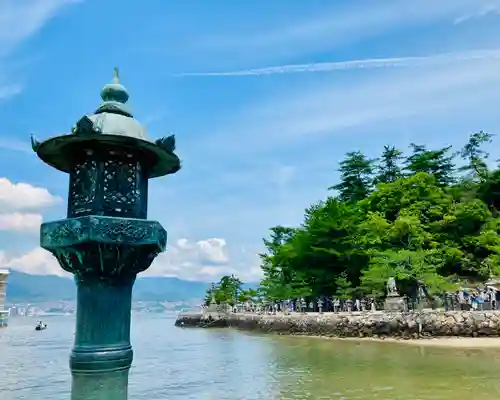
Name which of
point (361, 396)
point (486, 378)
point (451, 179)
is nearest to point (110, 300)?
point (361, 396)

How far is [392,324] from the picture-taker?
2422cm

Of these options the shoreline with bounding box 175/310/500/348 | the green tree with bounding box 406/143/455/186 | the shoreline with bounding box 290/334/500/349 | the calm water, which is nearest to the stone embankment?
the shoreline with bounding box 175/310/500/348

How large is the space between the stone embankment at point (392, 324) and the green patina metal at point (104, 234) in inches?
897

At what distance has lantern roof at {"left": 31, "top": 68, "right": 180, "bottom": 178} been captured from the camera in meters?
3.17

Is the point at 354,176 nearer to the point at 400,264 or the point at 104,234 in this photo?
the point at 400,264

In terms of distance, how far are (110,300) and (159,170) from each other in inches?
47.3

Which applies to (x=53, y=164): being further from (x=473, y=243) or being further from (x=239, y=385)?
(x=473, y=243)

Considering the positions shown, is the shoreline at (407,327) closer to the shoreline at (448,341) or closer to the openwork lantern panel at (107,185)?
the shoreline at (448,341)

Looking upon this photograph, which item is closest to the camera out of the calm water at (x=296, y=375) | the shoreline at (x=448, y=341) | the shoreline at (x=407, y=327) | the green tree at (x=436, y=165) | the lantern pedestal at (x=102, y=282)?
the lantern pedestal at (x=102, y=282)

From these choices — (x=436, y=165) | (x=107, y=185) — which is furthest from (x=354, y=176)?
(x=107, y=185)

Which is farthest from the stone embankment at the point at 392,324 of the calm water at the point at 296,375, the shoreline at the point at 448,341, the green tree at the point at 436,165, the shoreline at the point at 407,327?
the green tree at the point at 436,165

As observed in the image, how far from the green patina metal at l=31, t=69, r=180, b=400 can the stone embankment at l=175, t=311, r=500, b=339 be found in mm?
22784

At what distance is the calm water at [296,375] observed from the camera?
10.4m

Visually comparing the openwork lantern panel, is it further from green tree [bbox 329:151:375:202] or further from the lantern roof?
green tree [bbox 329:151:375:202]
